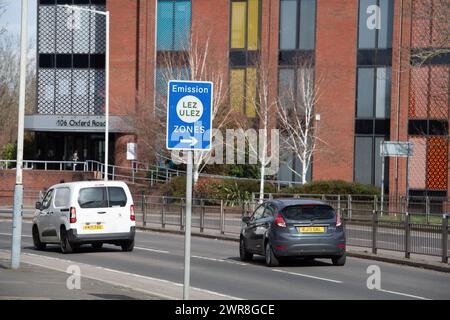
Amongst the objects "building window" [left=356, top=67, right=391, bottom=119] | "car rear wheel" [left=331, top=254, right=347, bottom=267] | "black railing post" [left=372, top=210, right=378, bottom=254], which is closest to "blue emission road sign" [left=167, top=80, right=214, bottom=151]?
"car rear wheel" [left=331, top=254, right=347, bottom=267]

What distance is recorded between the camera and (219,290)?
16.2 metres

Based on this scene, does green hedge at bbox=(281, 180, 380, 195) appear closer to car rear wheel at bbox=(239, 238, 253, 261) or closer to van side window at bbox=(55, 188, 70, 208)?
van side window at bbox=(55, 188, 70, 208)

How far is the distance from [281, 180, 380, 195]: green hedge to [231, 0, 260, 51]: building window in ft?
39.3

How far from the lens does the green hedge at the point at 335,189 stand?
4322 centimetres

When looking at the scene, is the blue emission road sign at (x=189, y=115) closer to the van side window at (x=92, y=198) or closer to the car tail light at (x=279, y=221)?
the car tail light at (x=279, y=221)

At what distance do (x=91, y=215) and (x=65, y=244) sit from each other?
109 cm

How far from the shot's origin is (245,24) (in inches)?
2108

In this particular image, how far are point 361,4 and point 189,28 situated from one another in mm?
10089

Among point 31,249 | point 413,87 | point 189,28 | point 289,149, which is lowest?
point 31,249

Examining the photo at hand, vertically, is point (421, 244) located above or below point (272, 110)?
below

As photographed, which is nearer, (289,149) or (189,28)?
(289,149)

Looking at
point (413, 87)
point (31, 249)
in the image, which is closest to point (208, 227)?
point (31, 249)

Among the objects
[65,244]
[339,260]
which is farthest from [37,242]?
[339,260]

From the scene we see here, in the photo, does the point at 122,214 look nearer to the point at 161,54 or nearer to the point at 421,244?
the point at 421,244
